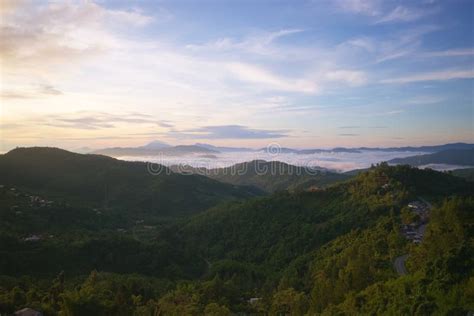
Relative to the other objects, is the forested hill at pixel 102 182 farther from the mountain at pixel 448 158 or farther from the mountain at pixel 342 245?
the mountain at pixel 448 158

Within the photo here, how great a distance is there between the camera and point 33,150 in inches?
5207

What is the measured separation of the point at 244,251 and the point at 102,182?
7384cm

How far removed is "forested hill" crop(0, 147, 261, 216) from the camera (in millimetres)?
115688

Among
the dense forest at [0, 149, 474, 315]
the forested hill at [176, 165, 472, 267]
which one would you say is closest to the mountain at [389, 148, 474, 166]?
the forested hill at [176, 165, 472, 267]

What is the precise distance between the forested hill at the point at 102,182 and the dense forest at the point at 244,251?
31.6 inches

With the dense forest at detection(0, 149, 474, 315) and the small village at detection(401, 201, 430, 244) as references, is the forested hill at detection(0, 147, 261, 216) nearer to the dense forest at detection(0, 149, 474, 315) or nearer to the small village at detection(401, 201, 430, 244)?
the dense forest at detection(0, 149, 474, 315)

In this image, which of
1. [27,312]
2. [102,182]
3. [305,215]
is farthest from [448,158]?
[27,312]

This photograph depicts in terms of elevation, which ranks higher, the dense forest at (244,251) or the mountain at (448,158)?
the mountain at (448,158)

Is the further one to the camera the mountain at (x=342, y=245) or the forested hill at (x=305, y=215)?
the forested hill at (x=305, y=215)

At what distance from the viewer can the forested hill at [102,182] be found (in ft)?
380

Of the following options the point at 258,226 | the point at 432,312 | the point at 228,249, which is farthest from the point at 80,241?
the point at 432,312

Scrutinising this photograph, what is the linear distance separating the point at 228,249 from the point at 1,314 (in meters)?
55.3

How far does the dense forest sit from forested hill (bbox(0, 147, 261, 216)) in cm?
80

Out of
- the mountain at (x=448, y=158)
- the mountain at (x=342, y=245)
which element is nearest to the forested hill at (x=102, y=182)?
the mountain at (x=342, y=245)
